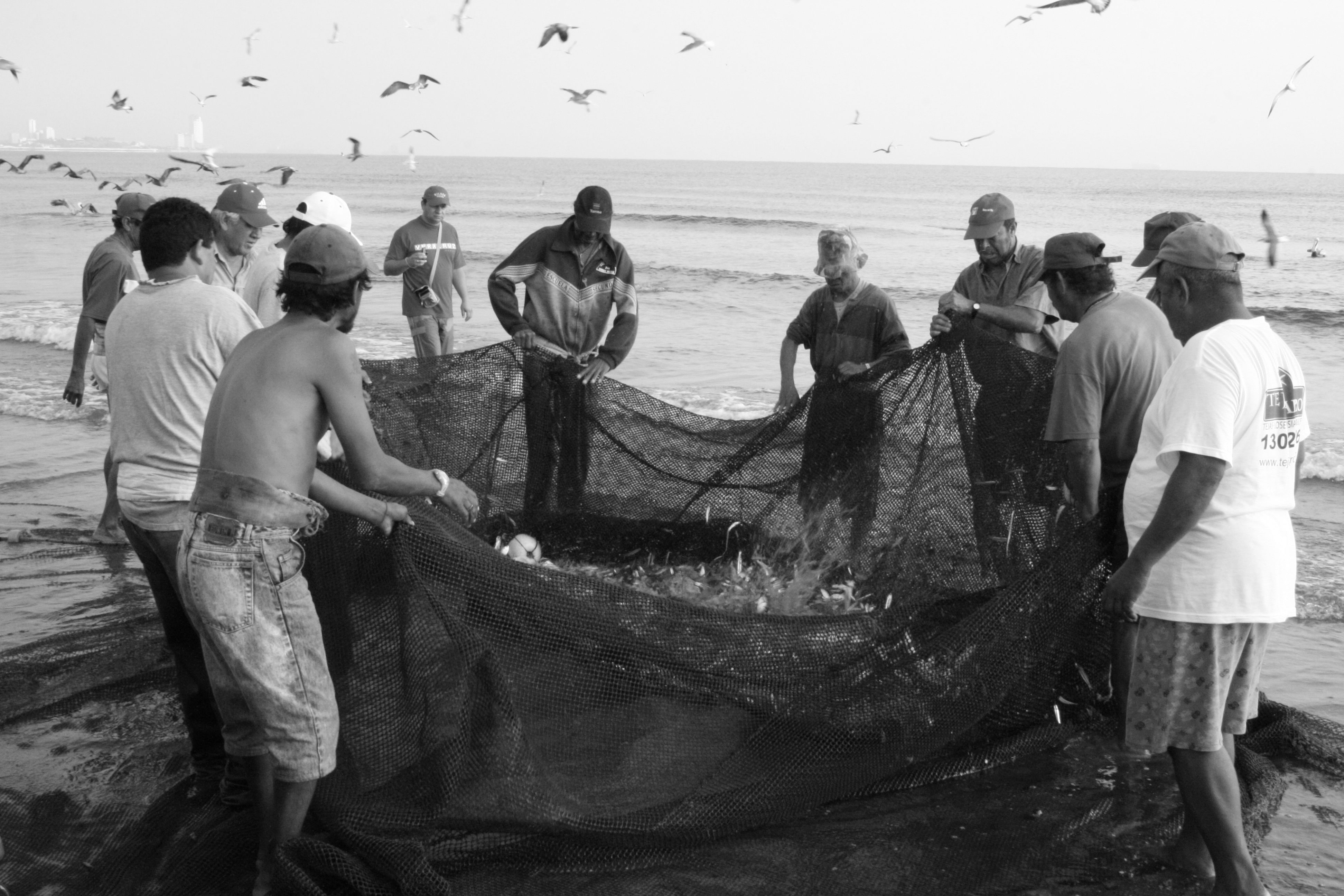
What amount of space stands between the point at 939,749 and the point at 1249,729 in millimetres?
1325

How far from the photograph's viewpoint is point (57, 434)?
948 cm

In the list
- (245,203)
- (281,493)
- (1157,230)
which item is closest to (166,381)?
(281,493)

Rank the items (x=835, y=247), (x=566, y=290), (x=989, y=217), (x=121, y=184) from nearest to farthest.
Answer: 1. (x=989, y=217)
2. (x=835, y=247)
3. (x=566, y=290)
4. (x=121, y=184)

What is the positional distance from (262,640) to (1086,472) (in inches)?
105

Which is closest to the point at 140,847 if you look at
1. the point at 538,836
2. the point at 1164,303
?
the point at 538,836

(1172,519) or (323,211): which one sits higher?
(323,211)

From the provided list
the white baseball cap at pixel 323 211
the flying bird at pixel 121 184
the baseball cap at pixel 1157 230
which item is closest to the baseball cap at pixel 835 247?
the baseball cap at pixel 1157 230

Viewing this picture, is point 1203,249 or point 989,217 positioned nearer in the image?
point 1203,249

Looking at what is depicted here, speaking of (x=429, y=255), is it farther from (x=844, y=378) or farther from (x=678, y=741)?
(x=678, y=741)

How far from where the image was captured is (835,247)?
5.81 m

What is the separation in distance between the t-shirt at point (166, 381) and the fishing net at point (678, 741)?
1.66 ft

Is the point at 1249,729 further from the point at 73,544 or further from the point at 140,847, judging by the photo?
the point at 73,544

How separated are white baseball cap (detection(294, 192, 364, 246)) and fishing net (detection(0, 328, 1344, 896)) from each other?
1.48 meters

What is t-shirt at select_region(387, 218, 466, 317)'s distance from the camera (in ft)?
32.2
